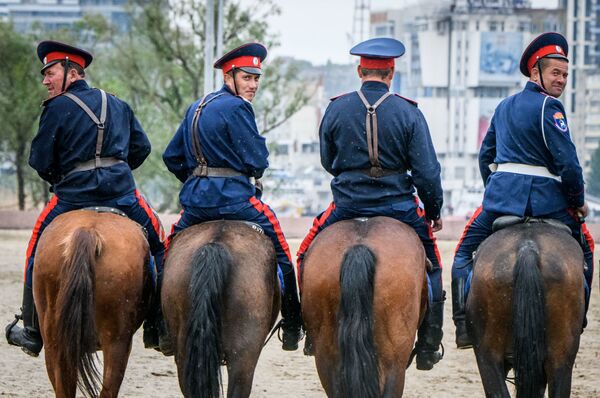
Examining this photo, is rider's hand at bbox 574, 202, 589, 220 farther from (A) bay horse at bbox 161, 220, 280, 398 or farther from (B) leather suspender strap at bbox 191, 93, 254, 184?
(B) leather suspender strap at bbox 191, 93, 254, 184

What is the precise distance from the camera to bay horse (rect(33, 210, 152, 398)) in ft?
26.0

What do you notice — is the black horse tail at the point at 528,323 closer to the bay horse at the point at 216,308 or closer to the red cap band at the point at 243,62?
the bay horse at the point at 216,308

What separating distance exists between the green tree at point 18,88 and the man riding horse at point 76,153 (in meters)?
33.6

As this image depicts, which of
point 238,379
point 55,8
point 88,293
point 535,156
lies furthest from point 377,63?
point 55,8

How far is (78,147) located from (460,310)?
313 centimetres

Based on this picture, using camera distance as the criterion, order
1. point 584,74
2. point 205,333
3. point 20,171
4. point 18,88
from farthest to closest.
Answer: point 584,74 → point 20,171 → point 18,88 → point 205,333

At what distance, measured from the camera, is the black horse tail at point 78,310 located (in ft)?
25.9

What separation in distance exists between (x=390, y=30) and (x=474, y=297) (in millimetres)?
150800

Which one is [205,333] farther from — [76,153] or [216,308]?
[76,153]

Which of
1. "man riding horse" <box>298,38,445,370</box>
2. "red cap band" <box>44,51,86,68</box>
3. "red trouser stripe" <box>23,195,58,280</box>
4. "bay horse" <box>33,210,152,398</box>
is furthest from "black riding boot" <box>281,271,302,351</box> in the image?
"red cap band" <box>44,51,86,68</box>

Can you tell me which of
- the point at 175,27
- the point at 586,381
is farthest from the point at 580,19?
the point at 586,381

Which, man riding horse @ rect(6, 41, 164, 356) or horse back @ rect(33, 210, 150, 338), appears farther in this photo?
man riding horse @ rect(6, 41, 164, 356)

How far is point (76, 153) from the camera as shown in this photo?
29.2 ft

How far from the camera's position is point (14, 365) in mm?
12234
